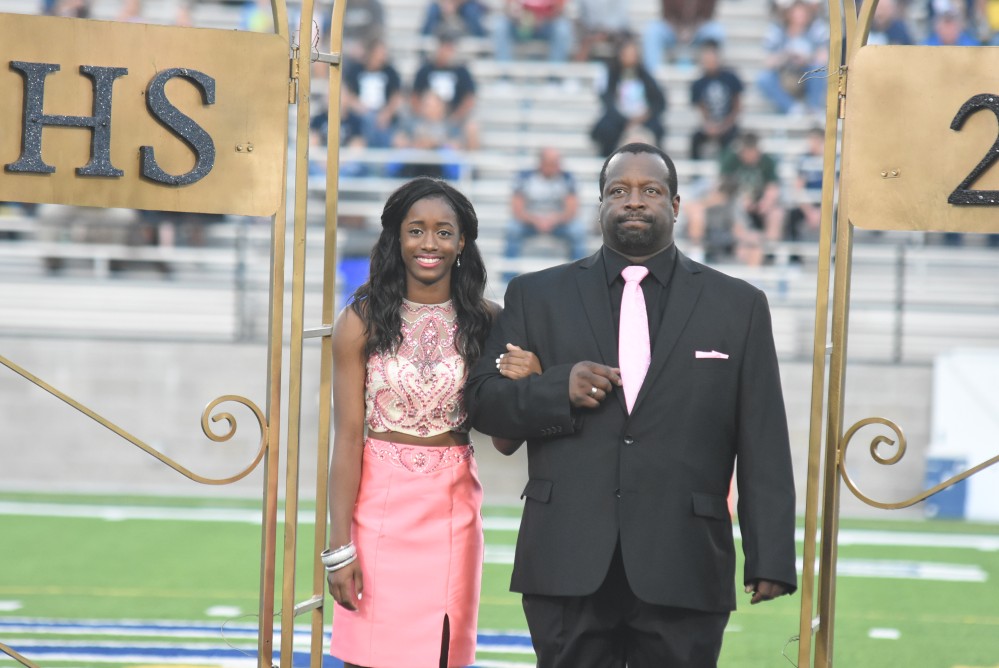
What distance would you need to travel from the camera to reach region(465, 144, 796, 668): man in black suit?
9.98 feet

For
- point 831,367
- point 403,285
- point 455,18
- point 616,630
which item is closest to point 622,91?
point 455,18

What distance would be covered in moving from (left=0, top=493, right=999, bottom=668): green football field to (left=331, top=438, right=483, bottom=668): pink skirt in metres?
1.39

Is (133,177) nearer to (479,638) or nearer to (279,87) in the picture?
(279,87)

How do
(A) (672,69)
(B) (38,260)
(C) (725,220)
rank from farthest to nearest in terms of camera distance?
1. (A) (672,69)
2. (B) (38,260)
3. (C) (725,220)

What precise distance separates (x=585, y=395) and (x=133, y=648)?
10.2 ft

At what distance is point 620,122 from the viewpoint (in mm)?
11914

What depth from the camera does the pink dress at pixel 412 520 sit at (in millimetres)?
3426

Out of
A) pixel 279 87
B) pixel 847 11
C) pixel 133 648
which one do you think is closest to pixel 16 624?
pixel 133 648

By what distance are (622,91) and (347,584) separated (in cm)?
913

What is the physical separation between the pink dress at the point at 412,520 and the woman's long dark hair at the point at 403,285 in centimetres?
5

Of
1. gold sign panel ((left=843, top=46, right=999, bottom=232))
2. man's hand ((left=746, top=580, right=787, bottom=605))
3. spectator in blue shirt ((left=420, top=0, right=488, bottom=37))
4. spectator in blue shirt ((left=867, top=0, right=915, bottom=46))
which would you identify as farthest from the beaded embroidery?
spectator in blue shirt ((left=420, top=0, right=488, bottom=37))

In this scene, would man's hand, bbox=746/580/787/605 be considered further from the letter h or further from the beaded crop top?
the letter h

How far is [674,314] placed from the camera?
3.15 m

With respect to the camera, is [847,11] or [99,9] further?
[99,9]
